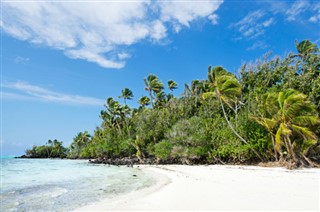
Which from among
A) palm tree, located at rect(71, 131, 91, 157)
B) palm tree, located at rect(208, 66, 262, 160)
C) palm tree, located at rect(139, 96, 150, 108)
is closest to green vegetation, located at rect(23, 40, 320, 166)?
palm tree, located at rect(208, 66, 262, 160)

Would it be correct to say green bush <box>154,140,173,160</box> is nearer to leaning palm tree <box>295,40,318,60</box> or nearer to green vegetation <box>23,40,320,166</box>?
green vegetation <box>23,40,320,166</box>

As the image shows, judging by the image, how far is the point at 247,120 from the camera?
21938mm

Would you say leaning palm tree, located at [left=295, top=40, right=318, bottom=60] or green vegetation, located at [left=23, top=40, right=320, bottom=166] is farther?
leaning palm tree, located at [left=295, top=40, right=318, bottom=60]

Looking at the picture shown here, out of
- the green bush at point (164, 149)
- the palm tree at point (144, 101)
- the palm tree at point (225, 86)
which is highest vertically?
the palm tree at point (144, 101)

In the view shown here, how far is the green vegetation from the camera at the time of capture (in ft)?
54.9

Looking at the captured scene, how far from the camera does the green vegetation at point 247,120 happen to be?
1672cm

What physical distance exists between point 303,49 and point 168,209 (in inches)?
1388

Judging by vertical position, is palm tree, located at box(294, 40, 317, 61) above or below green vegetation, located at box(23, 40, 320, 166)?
above

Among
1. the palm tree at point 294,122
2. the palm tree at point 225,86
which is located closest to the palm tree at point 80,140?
the palm tree at point 225,86

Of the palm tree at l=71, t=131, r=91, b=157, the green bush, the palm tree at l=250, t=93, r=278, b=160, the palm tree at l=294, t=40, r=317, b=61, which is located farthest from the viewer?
the palm tree at l=71, t=131, r=91, b=157

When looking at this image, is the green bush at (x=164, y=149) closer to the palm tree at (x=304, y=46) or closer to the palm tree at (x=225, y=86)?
the palm tree at (x=225, y=86)

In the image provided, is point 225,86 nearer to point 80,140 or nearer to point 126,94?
point 126,94

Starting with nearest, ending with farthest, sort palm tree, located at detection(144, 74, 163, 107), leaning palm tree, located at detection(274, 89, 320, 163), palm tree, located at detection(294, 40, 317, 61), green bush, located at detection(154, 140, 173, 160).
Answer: leaning palm tree, located at detection(274, 89, 320, 163) → green bush, located at detection(154, 140, 173, 160) → palm tree, located at detection(294, 40, 317, 61) → palm tree, located at detection(144, 74, 163, 107)

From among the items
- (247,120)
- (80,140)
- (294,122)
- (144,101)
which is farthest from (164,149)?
(80,140)
